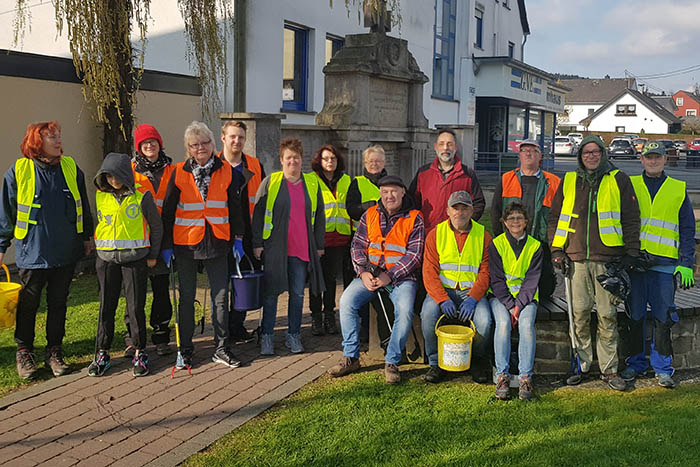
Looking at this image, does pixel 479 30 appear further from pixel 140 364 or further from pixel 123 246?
pixel 140 364

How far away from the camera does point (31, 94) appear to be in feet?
30.2

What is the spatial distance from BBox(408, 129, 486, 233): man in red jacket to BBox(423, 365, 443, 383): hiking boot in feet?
4.97

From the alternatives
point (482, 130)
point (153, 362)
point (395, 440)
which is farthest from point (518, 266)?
point (482, 130)

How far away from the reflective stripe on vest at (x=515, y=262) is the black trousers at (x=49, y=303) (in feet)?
11.9

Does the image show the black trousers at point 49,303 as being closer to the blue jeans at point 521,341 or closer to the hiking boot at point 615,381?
the blue jeans at point 521,341

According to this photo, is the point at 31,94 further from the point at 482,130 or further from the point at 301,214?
the point at 482,130

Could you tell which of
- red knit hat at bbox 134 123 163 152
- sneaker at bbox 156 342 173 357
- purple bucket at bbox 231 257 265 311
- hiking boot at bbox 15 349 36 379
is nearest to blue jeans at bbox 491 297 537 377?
purple bucket at bbox 231 257 265 311

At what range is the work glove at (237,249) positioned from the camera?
6.26 metres

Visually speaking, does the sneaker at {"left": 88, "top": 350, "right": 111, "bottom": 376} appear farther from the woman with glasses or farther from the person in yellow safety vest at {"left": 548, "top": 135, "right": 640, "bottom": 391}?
the person in yellow safety vest at {"left": 548, "top": 135, "right": 640, "bottom": 391}

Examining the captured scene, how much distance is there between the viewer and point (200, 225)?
19.4 ft

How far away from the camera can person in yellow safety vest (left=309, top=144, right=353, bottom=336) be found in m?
7.12

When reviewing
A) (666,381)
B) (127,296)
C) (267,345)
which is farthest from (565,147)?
(127,296)

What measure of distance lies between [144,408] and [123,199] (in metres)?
1.71

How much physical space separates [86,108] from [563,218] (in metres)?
7.09
